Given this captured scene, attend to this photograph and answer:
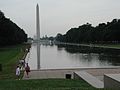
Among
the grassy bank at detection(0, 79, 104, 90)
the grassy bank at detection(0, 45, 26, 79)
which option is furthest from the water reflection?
the grassy bank at detection(0, 79, 104, 90)

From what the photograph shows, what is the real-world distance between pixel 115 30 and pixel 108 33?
3.62m

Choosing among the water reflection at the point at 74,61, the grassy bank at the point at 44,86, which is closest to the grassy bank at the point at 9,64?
the water reflection at the point at 74,61

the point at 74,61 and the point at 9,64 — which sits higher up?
the point at 9,64

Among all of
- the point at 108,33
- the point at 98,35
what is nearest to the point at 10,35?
the point at 108,33

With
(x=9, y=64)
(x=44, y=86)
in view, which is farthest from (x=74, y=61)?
(x=44, y=86)

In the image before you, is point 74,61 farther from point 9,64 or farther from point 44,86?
point 44,86

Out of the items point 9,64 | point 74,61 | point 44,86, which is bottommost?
point 74,61

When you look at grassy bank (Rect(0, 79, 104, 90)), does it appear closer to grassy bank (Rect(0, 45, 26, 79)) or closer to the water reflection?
grassy bank (Rect(0, 45, 26, 79))

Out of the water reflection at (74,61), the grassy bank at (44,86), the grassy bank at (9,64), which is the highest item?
the grassy bank at (44,86)

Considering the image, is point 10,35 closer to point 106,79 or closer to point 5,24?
point 5,24

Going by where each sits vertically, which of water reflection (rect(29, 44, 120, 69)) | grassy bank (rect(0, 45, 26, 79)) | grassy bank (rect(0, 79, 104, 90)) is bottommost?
water reflection (rect(29, 44, 120, 69))

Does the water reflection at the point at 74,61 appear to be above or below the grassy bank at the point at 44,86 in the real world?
below

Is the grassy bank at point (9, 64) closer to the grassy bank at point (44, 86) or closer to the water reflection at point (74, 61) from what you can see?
the water reflection at point (74, 61)

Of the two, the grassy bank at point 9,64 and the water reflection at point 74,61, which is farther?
the water reflection at point 74,61
